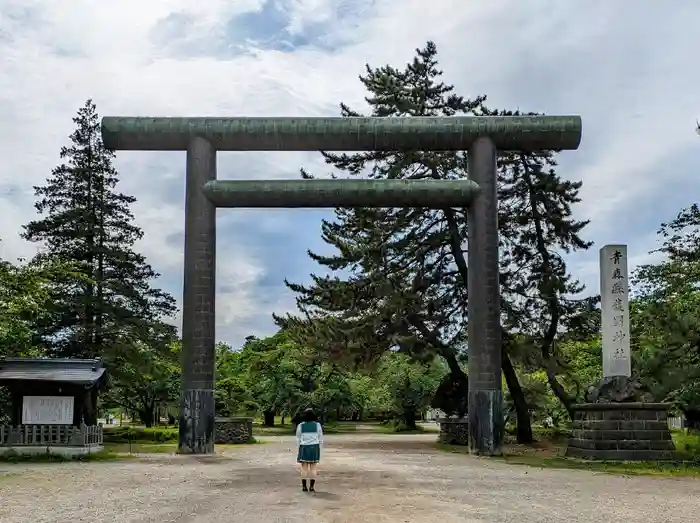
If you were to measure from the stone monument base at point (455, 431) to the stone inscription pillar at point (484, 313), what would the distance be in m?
5.15

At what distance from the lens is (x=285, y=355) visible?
38750 millimetres

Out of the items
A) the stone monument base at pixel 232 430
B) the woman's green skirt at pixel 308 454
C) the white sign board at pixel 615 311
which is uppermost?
the white sign board at pixel 615 311

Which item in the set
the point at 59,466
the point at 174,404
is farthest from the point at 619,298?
the point at 174,404

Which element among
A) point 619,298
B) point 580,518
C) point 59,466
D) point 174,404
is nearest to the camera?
point 580,518

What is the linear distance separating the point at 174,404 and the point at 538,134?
2221 cm

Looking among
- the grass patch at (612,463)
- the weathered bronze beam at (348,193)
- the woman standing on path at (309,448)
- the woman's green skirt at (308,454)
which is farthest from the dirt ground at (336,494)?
the weathered bronze beam at (348,193)

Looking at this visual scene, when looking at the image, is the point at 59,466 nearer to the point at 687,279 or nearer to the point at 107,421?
the point at 687,279

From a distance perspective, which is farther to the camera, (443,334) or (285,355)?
(285,355)

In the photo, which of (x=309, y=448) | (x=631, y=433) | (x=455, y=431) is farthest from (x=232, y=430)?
(x=309, y=448)

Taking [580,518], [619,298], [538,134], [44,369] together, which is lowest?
[580,518]

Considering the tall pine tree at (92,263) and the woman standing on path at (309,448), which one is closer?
the woman standing on path at (309,448)

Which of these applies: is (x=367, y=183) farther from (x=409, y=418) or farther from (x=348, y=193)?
(x=409, y=418)

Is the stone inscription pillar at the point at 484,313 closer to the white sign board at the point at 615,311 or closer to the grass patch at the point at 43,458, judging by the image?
the white sign board at the point at 615,311

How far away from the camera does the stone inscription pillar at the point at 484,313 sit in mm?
18391
